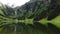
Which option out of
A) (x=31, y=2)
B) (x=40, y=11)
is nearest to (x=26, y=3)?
(x=31, y=2)

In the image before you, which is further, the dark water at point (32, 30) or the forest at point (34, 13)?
the forest at point (34, 13)

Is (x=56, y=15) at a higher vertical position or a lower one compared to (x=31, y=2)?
lower

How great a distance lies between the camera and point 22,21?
2142 centimetres

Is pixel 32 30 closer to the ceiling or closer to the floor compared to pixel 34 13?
closer to the floor

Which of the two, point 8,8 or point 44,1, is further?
point 8,8

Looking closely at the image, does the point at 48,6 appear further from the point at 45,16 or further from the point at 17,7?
the point at 17,7

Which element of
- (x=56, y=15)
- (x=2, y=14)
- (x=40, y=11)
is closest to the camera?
(x=56, y=15)

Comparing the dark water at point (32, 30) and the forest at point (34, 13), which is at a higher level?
the forest at point (34, 13)

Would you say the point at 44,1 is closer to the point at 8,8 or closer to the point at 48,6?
the point at 48,6

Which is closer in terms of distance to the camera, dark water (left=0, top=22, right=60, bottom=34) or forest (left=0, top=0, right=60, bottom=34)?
dark water (left=0, top=22, right=60, bottom=34)

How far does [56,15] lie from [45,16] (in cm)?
140

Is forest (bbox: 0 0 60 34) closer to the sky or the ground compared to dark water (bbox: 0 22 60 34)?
closer to the sky

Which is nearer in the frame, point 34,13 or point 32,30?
point 32,30

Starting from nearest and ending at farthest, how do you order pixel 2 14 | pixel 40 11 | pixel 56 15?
pixel 56 15, pixel 40 11, pixel 2 14
